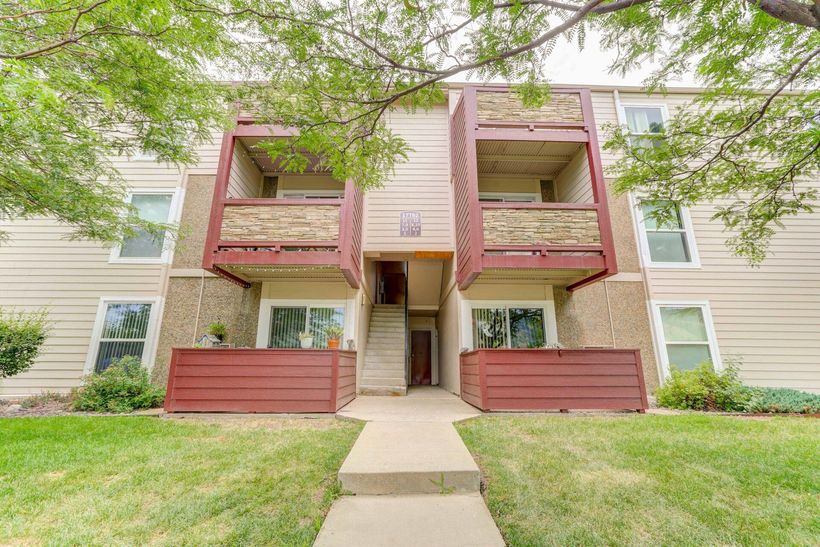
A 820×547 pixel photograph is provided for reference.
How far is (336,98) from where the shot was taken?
324cm

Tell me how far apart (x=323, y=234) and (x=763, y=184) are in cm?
703

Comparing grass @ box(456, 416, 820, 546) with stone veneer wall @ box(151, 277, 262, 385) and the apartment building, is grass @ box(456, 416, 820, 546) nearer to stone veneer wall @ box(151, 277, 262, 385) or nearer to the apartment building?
the apartment building

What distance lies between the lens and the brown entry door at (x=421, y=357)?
1312 cm

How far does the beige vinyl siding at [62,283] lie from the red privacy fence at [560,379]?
7.89m

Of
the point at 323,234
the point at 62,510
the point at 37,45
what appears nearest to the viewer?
the point at 62,510

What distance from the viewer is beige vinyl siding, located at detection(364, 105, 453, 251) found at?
838 cm

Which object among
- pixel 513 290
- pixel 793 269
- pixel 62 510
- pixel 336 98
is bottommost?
pixel 62 510

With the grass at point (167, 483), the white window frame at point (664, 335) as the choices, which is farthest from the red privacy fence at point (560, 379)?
the grass at point (167, 483)

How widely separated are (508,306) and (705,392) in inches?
156

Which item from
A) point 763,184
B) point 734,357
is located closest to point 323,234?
point 763,184

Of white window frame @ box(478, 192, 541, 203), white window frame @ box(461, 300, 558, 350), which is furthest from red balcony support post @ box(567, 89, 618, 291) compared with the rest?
white window frame @ box(478, 192, 541, 203)

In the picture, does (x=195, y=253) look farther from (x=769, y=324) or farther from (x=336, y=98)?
(x=769, y=324)

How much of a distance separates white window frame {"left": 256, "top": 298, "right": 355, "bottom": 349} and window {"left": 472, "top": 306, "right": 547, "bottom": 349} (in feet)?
9.42

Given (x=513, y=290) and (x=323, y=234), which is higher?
(x=323, y=234)
